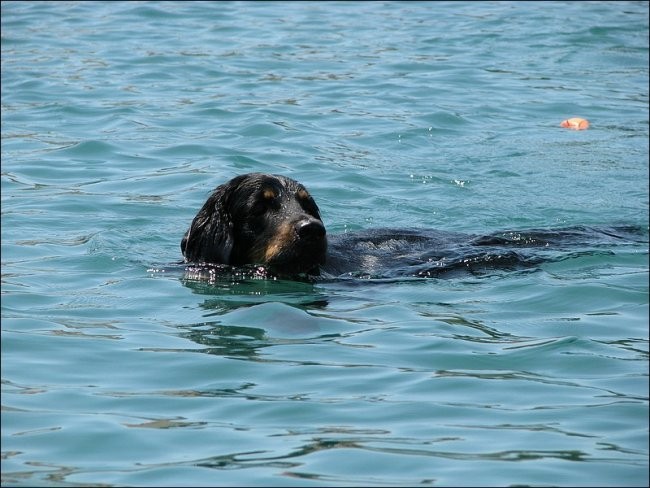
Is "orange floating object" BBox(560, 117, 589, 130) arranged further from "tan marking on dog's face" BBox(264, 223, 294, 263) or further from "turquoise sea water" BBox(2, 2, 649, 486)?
"tan marking on dog's face" BBox(264, 223, 294, 263)

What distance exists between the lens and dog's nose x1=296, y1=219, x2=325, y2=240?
8.39m

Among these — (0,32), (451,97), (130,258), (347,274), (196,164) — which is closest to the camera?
(347,274)

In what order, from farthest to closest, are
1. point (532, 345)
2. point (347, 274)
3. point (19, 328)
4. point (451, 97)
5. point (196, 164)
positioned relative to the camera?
point (451, 97) → point (196, 164) → point (347, 274) → point (19, 328) → point (532, 345)

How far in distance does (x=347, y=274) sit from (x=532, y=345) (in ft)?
6.95

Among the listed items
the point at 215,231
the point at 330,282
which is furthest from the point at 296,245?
the point at 215,231

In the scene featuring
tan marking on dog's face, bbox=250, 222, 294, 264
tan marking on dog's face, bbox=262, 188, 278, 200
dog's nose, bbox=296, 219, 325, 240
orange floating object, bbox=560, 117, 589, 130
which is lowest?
orange floating object, bbox=560, 117, 589, 130

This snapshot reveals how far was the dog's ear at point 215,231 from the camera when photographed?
887cm

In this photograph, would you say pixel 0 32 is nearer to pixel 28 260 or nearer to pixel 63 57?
pixel 63 57

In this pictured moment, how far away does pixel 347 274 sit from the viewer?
352 inches

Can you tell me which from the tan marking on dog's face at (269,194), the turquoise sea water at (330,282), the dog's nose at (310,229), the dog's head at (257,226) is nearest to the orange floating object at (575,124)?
A: the turquoise sea water at (330,282)

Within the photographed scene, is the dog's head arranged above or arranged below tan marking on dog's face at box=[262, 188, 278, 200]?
below

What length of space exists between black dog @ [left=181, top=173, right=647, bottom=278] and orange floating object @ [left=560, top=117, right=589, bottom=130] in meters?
5.58

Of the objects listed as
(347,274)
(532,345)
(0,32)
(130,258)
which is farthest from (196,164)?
(0,32)

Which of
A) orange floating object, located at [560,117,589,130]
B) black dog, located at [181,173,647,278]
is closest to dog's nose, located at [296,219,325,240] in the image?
black dog, located at [181,173,647,278]
